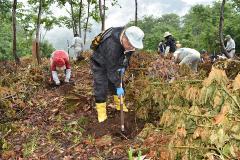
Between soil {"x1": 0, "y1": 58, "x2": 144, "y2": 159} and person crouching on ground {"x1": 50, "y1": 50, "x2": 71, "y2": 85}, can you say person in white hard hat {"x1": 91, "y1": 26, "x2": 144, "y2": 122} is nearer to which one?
soil {"x1": 0, "y1": 58, "x2": 144, "y2": 159}

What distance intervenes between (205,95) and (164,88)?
153 centimetres

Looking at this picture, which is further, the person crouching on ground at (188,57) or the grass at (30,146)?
the person crouching on ground at (188,57)

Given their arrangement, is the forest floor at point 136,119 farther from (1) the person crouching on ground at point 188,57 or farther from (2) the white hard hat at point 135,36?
(1) the person crouching on ground at point 188,57

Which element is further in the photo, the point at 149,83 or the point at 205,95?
the point at 149,83

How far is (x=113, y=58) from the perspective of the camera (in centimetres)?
712

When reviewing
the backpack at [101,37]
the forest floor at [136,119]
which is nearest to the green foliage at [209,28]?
the forest floor at [136,119]

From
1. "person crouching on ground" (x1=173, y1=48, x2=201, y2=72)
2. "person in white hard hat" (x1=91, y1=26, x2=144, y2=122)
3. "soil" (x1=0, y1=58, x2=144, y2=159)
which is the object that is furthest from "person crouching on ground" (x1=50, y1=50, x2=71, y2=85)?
"person in white hard hat" (x1=91, y1=26, x2=144, y2=122)

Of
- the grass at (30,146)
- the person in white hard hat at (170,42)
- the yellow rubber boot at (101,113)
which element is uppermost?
the person in white hard hat at (170,42)

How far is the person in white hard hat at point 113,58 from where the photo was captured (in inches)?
272

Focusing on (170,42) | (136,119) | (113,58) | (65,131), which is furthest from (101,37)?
(170,42)

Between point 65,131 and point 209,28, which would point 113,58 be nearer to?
point 65,131

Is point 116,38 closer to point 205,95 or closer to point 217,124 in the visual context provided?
point 205,95

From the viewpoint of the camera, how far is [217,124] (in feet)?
15.1

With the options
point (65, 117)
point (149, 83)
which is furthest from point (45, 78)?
point (149, 83)
